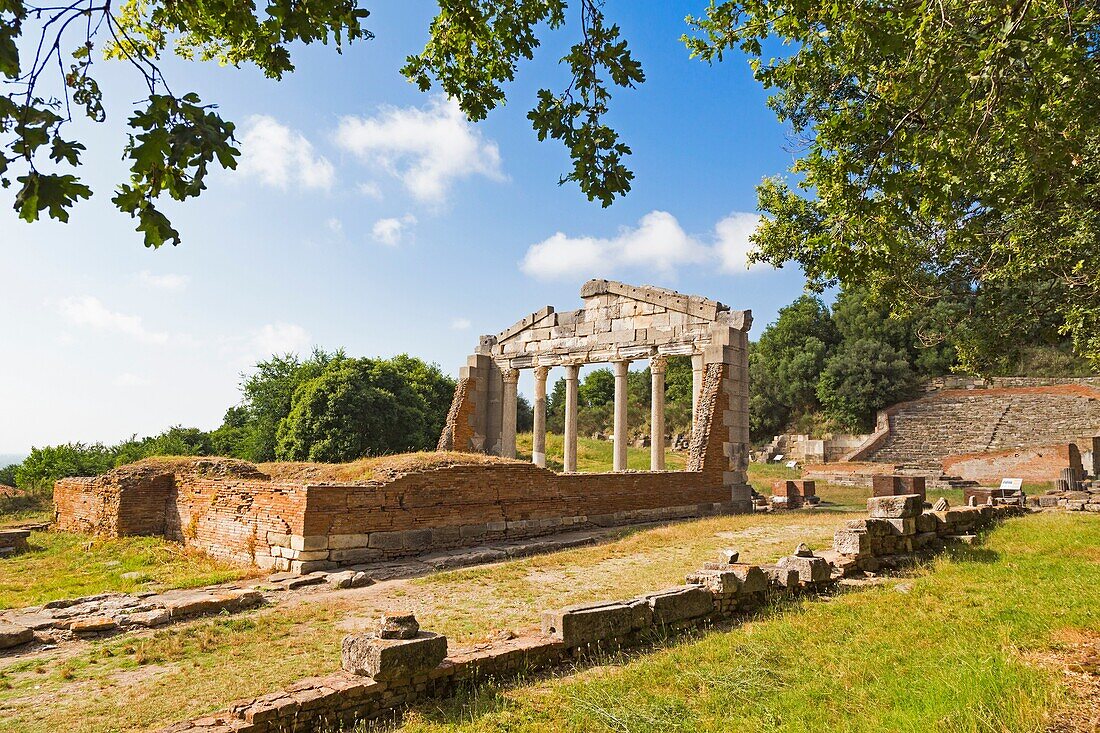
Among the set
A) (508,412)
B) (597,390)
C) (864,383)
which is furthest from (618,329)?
(597,390)

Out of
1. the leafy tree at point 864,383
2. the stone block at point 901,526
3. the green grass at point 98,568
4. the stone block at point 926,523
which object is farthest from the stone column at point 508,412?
the leafy tree at point 864,383

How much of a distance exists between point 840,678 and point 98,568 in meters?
11.8

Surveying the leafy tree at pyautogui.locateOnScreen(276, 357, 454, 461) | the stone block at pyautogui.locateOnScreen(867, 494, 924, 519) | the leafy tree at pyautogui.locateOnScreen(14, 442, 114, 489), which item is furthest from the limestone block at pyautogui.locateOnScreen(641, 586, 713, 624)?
the leafy tree at pyautogui.locateOnScreen(14, 442, 114, 489)

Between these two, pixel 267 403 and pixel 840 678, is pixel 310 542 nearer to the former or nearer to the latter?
pixel 840 678

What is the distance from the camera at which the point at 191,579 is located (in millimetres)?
9898

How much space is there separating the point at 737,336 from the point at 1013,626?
13.5 meters

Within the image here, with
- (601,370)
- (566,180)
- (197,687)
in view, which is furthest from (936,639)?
(601,370)

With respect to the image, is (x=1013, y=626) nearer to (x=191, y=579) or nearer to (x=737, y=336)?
(x=191, y=579)

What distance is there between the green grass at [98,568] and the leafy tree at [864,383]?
37617mm

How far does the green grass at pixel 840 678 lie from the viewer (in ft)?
14.0

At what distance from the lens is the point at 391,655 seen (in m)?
4.89

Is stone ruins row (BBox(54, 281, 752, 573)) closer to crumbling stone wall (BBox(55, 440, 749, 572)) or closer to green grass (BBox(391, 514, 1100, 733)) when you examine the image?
crumbling stone wall (BBox(55, 440, 749, 572))

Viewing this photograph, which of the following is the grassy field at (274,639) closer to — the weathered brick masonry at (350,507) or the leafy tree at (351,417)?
the weathered brick masonry at (350,507)

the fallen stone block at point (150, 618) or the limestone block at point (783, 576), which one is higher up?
the limestone block at point (783, 576)
